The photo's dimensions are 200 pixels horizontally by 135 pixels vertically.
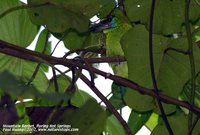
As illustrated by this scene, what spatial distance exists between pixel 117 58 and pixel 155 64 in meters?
0.07

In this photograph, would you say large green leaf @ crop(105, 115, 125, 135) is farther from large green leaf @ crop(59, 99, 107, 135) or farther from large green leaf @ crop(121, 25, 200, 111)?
large green leaf @ crop(59, 99, 107, 135)

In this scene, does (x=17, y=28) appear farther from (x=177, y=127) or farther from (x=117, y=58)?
(x=177, y=127)

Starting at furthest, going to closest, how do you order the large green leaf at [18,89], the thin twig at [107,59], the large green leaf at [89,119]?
the thin twig at [107,59], the large green leaf at [89,119], the large green leaf at [18,89]

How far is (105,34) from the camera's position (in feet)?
3.86

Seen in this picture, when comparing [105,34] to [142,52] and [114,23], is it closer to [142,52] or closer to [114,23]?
[114,23]

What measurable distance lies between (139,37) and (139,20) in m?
0.08

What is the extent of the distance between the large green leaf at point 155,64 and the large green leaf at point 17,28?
218mm

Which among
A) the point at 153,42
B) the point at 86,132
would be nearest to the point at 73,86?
the point at 86,132

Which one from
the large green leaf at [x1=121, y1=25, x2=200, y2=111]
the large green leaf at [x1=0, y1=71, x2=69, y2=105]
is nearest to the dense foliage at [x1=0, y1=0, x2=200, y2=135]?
the large green leaf at [x1=121, y1=25, x2=200, y2=111]

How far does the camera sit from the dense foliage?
2.88 feet

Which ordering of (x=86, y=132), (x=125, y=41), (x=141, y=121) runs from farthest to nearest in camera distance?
(x=141, y=121) → (x=125, y=41) → (x=86, y=132)

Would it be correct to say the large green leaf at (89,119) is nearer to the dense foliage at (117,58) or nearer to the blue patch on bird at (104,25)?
the dense foliage at (117,58)

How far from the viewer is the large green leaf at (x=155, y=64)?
99cm

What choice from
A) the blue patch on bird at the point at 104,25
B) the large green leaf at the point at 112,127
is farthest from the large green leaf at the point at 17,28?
the large green leaf at the point at 112,127
